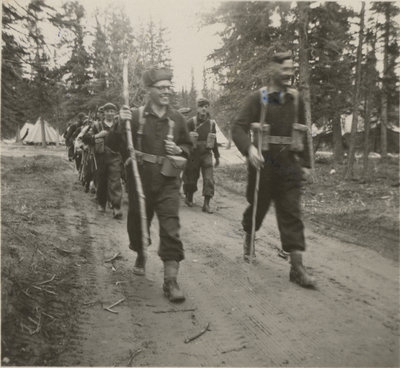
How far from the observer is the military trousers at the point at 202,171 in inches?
340

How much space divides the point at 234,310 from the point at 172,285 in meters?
0.65

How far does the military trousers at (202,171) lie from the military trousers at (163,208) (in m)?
4.07

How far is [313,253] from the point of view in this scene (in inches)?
216

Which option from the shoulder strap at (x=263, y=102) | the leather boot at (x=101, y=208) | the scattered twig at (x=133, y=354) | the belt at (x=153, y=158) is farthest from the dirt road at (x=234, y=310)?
the leather boot at (x=101, y=208)

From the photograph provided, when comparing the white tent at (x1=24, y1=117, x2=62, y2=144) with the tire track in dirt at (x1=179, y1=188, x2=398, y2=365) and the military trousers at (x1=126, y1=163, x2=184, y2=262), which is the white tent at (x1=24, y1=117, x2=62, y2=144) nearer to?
the military trousers at (x1=126, y1=163, x2=184, y2=262)

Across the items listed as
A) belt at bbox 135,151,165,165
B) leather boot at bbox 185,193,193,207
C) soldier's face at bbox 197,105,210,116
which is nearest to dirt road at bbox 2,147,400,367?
belt at bbox 135,151,165,165

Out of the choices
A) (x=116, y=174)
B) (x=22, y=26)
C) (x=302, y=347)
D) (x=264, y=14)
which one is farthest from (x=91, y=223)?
(x=264, y=14)

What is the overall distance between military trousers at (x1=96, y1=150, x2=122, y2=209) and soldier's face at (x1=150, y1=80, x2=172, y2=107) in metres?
4.21

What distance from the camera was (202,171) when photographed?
353 inches

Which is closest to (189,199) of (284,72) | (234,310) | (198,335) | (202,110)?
(202,110)

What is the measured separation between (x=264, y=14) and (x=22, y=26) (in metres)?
6.30

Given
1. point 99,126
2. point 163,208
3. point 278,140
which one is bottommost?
point 163,208

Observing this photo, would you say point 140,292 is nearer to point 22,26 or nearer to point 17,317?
point 17,317

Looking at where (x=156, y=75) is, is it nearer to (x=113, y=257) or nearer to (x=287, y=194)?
(x=287, y=194)
